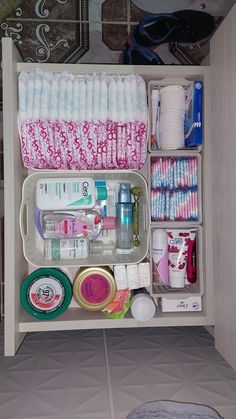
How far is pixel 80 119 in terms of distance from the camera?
1063 millimetres

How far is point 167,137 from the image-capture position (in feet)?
3.60

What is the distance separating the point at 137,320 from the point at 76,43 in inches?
39.2

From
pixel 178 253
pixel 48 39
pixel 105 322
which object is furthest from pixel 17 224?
pixel 48 39

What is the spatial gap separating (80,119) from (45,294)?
52 cm

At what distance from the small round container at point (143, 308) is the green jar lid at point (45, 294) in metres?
0.20

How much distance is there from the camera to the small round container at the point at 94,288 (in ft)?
3.62

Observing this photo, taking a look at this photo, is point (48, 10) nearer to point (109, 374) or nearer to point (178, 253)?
point (178, 253)

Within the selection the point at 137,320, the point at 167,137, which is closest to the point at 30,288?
the point at 137,320

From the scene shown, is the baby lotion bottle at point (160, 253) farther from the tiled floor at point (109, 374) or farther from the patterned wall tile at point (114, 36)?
the patterned wall tile at point (114, 36)

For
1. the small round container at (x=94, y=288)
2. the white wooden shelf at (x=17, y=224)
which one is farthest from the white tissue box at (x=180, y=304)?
the small round container at (x=94, y=288)

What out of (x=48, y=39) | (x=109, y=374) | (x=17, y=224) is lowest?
(x=109, y=374)

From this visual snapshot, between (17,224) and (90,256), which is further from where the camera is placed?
(90,256)

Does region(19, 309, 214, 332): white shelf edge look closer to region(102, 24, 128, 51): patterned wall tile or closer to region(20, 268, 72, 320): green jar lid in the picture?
region(20, 268, 72, 320): green jar lid

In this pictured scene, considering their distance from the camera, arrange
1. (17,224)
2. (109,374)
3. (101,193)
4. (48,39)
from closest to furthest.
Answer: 1. (109,374)
2. (17,224)
3. (101,193)
4. (48,39)
